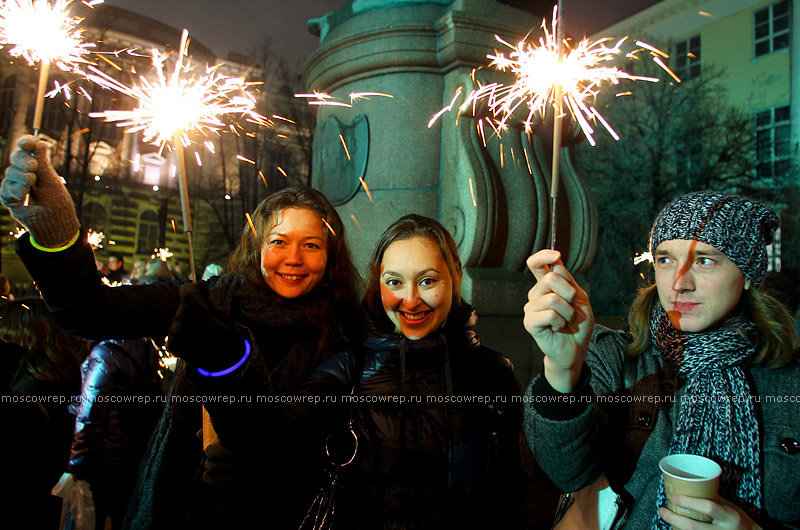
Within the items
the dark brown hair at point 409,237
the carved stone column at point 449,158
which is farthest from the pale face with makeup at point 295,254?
the carved stone column at point 449,158

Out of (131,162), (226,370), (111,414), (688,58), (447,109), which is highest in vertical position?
(688,58)

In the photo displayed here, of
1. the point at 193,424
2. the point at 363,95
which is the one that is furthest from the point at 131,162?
the point at 193,424

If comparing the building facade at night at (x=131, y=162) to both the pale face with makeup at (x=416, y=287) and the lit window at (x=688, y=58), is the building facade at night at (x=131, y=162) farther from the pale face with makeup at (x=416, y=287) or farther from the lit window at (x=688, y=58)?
the lit window at (x=688, y=58)

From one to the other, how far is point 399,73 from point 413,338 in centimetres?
392

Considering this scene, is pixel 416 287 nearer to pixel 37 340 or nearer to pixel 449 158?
pixel 37 340

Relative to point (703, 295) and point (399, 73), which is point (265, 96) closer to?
point (399, 73)

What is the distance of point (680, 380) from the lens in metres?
1.95

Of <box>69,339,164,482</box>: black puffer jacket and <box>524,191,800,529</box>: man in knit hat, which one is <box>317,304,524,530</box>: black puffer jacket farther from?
<box>69,339,164,482</box>: black puffer jacket

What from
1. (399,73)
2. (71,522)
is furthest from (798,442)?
(399,73)

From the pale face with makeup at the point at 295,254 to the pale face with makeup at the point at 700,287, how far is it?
1476mm

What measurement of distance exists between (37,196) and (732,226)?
2.43 m

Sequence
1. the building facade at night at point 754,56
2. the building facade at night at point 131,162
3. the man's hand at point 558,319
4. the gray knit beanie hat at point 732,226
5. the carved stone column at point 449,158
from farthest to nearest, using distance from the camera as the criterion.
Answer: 1. the building facade at night at point 754,56
2. the building facade at night at point 131,162
3. the carved stone column at point 449,158
4. the gray knit beanie hat at point 732,226
5. the man's hand at point 558,319

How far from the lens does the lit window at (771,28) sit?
2166cm

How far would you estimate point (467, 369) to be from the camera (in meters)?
2.25
